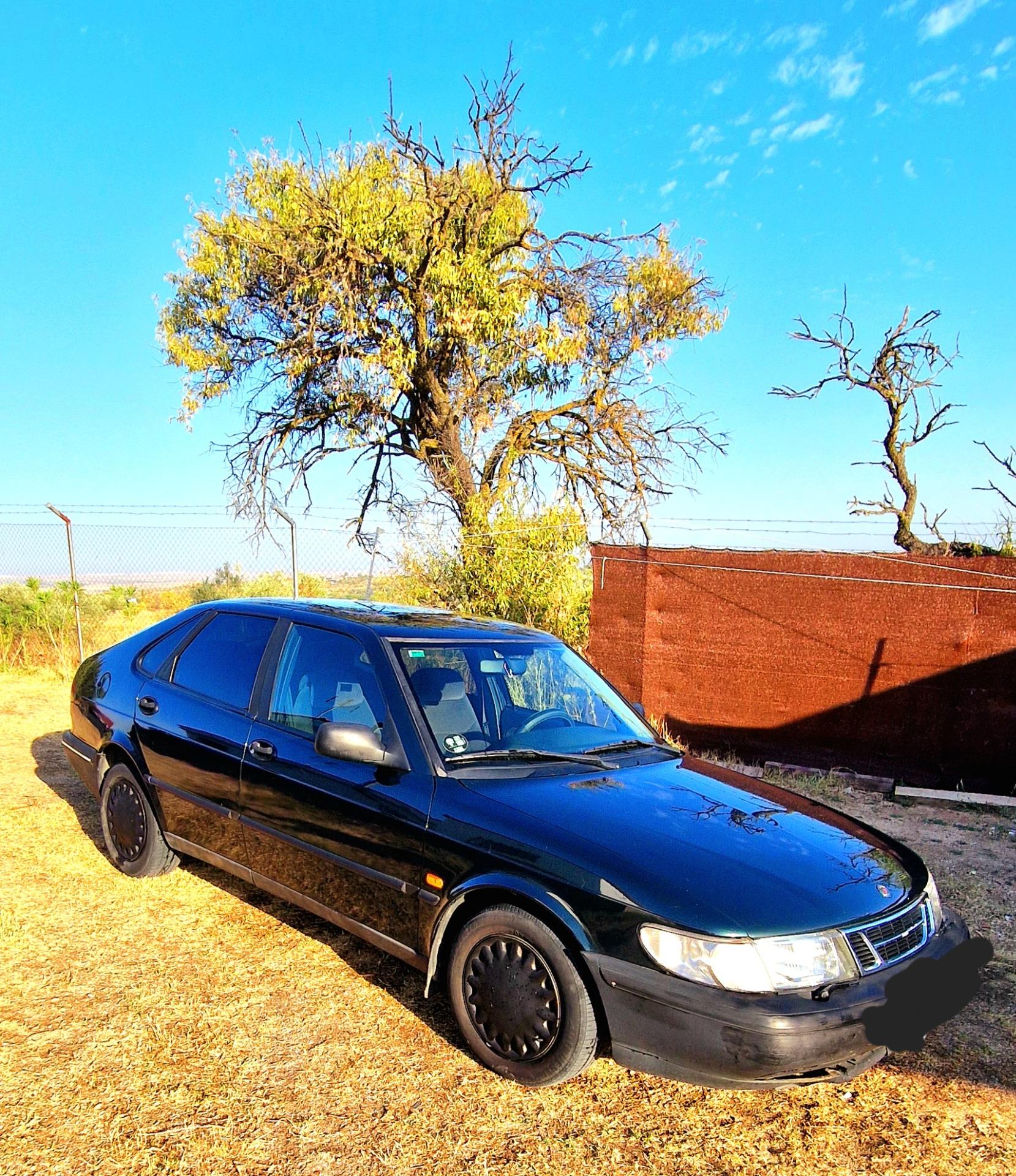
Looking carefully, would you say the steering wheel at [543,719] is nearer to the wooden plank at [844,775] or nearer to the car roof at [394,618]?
the car roof at [394,618]

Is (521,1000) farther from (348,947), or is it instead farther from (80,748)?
(80,748)

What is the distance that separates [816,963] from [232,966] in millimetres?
2444

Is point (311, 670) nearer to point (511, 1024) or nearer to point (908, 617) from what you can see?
point (511, 1024)

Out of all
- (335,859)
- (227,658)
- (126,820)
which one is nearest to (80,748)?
(126,820)

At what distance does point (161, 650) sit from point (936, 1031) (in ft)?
13.4

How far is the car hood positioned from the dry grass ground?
712 mm

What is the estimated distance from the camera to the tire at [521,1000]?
2.60 m

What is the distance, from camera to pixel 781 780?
7207 millimetres

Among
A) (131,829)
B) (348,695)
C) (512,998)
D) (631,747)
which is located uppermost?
(348,695)

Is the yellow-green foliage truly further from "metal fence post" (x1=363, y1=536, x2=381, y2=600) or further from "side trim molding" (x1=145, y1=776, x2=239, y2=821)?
"side trim molding" (x1=145, y1=776, x2=239, y2=821)

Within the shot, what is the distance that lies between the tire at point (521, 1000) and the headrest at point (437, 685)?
89cm

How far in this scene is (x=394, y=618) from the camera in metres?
3.98

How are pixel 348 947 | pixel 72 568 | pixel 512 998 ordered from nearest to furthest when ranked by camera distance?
pixel 512 998 → pixel 348 947 → pixel 72 568

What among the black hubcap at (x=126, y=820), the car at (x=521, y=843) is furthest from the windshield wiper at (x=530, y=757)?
the black hubcap at (x=126, y=820)
